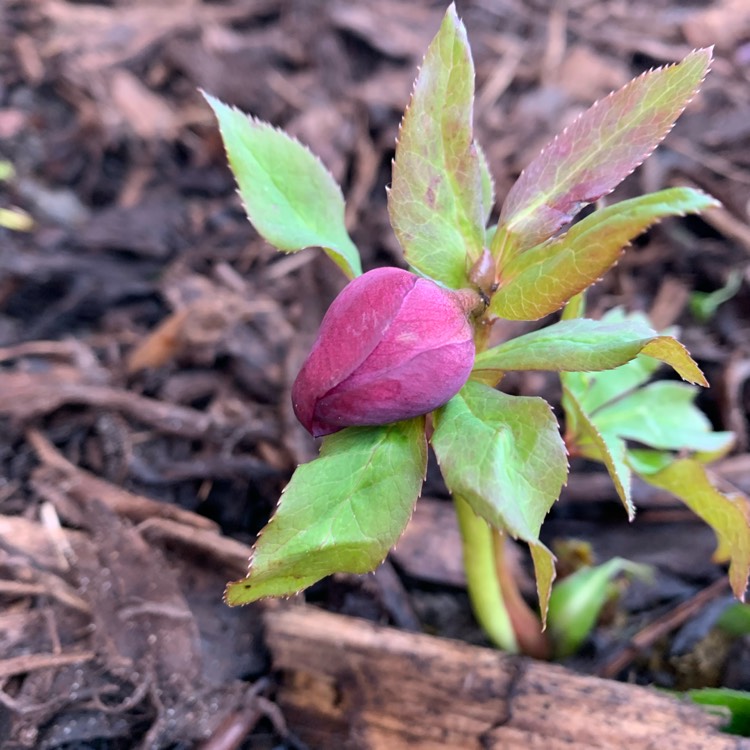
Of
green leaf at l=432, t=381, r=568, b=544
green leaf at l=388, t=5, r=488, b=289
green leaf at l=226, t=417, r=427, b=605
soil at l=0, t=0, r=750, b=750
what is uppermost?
green leaf at l=388, t=5, r=488, b=289

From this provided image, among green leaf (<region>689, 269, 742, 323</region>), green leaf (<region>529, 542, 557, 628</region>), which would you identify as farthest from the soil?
green leaf (<region>529, 542, 557, 628</region>)

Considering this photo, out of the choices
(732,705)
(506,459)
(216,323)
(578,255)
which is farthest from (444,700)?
(216,323)

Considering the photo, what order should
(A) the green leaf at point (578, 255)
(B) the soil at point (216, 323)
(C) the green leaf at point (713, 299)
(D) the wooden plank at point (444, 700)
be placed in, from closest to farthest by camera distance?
1. (A) the green leaf at point (578, 255)
2. (D) the wooden plank at point (444, 700)
3. (B) the soil at point (216, 323)
4. (C) the green leaf at point (713, 299)

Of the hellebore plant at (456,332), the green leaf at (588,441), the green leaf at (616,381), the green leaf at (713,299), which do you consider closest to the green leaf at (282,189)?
the hellebore plant at (456,332)

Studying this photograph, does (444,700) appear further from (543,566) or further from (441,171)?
(441,171)

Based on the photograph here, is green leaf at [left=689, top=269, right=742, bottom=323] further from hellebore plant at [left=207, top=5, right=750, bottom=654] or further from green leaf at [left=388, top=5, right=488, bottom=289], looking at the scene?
green leaf at [left=388, top=5, right=488, bottom=289]

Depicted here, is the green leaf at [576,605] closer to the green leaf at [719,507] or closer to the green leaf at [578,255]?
the green leaf at [719,507]

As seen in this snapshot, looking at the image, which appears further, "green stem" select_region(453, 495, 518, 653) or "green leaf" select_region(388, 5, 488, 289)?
"green stem" select_region(453, 495, 518, 653)
